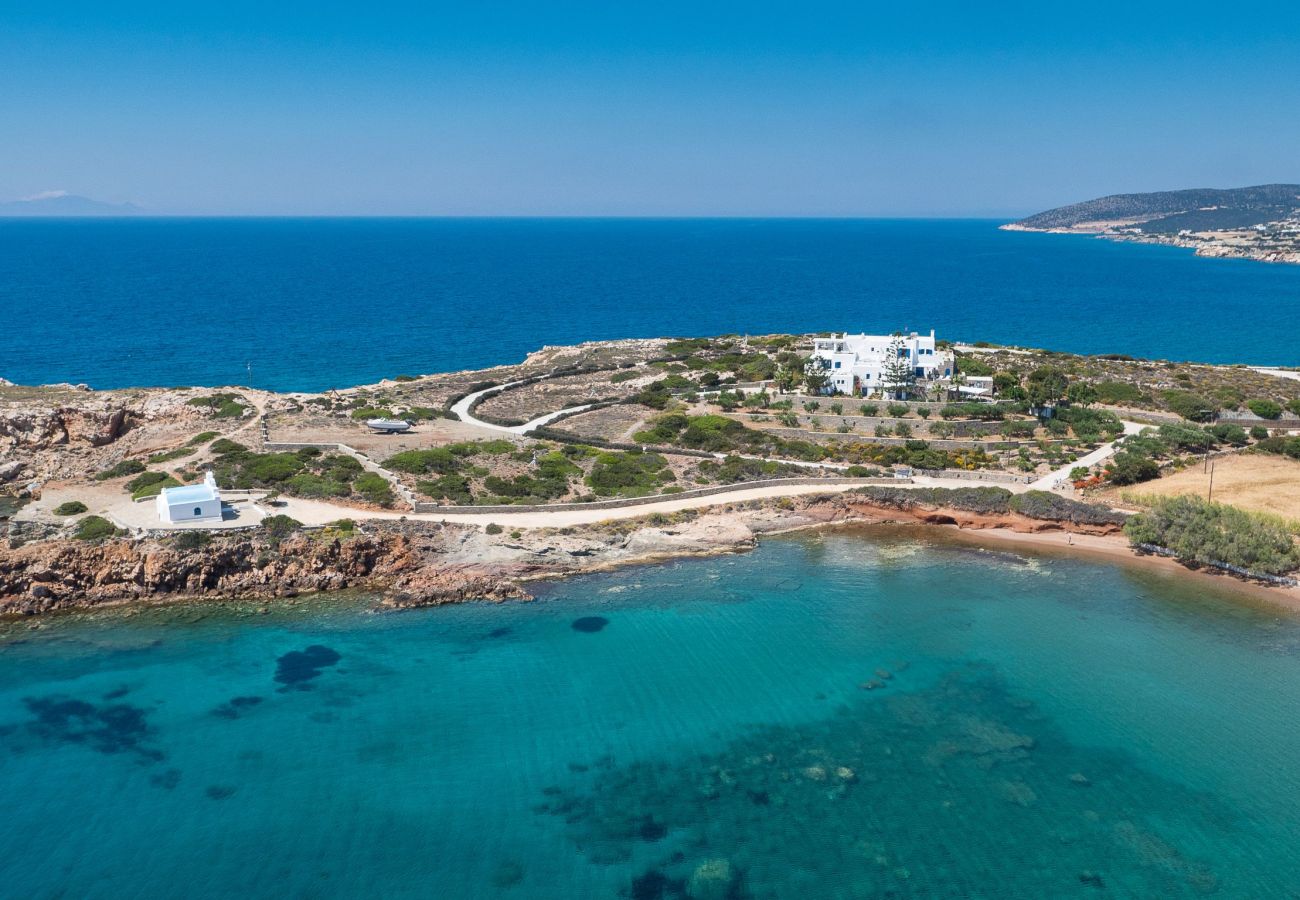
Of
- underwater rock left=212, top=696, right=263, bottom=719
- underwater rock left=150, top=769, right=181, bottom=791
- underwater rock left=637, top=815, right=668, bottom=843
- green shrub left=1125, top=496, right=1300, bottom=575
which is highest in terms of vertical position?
green shrub left=1125, top=496, right=1300, bottom=575

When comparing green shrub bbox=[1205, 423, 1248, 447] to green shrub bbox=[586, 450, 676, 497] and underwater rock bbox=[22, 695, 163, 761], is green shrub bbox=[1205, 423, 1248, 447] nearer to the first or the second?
green shrub bbox=[586, 450, 676, 497]

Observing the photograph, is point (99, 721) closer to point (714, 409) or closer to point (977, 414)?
point (714, 409)

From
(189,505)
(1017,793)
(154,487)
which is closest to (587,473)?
(189,505)

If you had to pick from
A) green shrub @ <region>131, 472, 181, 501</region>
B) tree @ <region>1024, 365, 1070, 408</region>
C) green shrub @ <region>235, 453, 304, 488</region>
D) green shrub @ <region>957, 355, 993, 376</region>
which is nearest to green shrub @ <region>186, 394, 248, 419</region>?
green shrub @ <region>235, 453, 304, 488</region>

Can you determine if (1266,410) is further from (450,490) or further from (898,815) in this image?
(450,490)

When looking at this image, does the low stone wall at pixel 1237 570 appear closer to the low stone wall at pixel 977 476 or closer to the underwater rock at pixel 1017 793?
the low stone wall at pixel 977 476

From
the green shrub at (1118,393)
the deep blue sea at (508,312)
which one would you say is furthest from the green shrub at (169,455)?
the green shrub at (1118,393)
